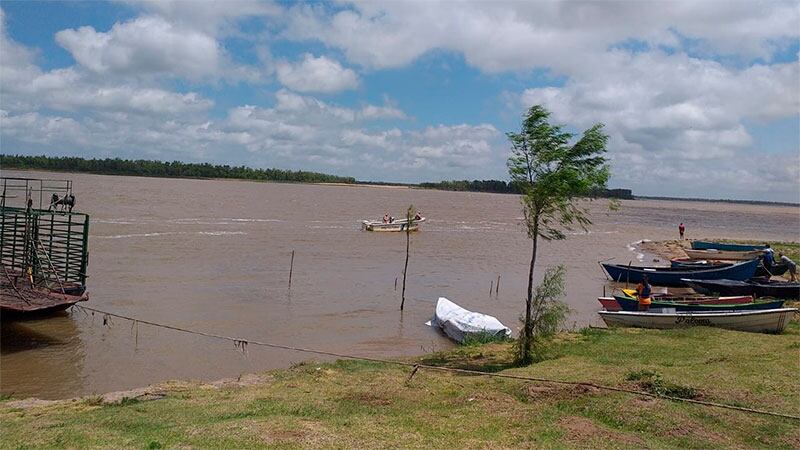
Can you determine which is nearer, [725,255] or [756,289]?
[756,289]

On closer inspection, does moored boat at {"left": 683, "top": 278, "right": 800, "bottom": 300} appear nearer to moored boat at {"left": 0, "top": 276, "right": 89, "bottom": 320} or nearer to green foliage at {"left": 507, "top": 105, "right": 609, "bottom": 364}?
green foliage at {"left": 507, "top": 105, "right": 609, "bottom": 364}

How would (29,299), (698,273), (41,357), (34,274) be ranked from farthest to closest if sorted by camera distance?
(698,273) → (34,274) → (29,299) → (41,357)

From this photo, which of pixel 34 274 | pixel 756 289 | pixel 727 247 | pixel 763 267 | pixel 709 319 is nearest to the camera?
pixel 709 319

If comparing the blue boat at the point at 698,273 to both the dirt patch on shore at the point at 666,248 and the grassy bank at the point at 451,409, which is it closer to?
the dirt patch on shore at the point at 666,248

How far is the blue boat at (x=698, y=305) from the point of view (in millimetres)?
19328

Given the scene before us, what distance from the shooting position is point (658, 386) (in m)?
11.4

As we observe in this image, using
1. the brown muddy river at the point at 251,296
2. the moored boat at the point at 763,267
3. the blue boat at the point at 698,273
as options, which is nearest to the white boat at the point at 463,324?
the brown muddy river at the point at 251,296

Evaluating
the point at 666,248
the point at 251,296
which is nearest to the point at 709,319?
the point at 251,296

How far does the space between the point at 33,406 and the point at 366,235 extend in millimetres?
43964

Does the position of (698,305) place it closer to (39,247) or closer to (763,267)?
(763,267)

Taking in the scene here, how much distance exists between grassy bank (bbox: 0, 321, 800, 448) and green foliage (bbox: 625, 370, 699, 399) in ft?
0.09

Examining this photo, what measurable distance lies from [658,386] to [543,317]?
344 centimetres

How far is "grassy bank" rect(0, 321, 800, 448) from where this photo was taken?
348 inches

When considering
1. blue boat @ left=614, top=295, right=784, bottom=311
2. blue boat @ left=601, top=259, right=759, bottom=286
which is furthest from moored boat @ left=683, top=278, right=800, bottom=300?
blue boat @ left=614, top=295, right=784, bottom=311
